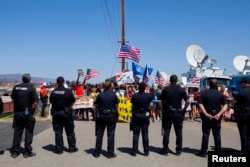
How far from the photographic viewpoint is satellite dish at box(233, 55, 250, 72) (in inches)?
1425

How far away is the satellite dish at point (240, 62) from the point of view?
1425 inches

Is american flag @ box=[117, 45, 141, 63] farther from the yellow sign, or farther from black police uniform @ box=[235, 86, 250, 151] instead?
black police uniform @ box=[235, 86, 250, 151]

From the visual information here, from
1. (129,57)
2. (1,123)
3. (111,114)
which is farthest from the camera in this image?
(129,57)

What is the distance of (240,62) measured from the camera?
3659cm

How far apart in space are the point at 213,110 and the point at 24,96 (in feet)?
15.1

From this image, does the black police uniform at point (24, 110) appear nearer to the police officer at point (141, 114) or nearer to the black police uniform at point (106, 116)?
the black police uniform at point (106, 116)

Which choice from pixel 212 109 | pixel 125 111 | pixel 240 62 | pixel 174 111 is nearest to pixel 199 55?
pixel 240 62

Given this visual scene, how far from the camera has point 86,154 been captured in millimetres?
8414

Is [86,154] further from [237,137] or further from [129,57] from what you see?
[129,57]

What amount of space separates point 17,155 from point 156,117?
9427 mm

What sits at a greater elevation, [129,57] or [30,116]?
[129,57]

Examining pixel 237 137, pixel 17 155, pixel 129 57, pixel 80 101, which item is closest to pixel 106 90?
pixel 17 155

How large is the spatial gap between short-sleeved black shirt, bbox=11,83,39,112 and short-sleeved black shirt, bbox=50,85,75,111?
51 centimetres

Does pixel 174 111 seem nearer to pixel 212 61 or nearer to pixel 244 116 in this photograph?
pixel 244 116
